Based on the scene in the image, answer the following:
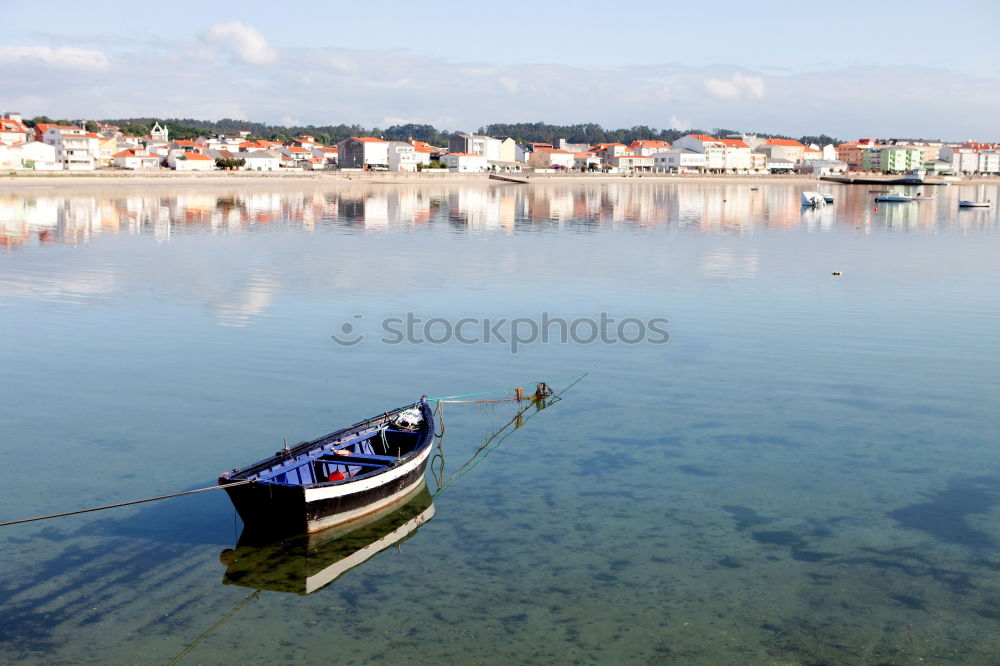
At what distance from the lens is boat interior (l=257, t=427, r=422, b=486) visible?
13.9m

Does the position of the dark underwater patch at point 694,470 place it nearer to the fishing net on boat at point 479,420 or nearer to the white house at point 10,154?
Answer: the fishing net on boat at point 479,420

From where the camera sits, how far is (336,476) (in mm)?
14625

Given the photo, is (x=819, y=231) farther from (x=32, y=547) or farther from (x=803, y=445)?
(x=32, y=547)

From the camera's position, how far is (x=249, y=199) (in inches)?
3900

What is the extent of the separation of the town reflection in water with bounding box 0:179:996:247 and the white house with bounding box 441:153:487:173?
7297 centimetres

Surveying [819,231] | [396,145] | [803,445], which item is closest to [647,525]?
[803,445]

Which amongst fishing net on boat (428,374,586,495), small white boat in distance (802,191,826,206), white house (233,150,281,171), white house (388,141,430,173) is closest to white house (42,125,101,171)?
white house (233,150,281,171)

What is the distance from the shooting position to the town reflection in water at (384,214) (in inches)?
2470

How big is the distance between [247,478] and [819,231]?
60566 mm

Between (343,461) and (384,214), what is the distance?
215ft

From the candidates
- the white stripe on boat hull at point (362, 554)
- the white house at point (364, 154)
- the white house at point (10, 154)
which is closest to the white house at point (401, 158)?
the white house at point (364, 154)

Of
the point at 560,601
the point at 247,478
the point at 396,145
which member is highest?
the point at 396,145

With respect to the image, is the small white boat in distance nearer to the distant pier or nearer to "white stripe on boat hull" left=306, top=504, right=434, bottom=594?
the distant pier

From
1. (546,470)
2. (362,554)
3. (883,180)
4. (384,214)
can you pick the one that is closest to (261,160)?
(384,214)
